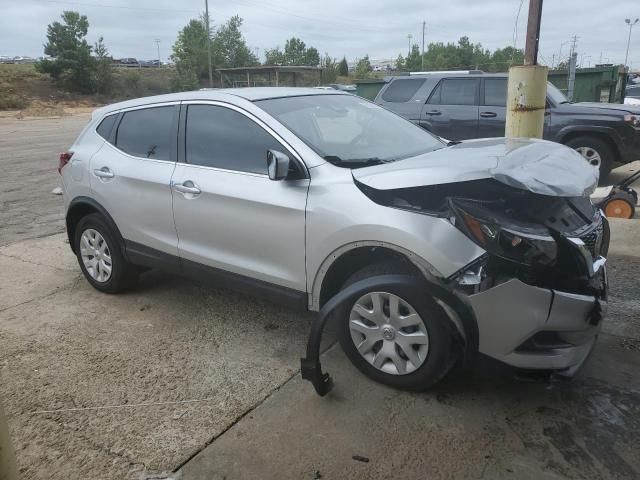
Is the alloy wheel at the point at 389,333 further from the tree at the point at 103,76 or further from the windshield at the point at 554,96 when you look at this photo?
the tree at the point at 103,76

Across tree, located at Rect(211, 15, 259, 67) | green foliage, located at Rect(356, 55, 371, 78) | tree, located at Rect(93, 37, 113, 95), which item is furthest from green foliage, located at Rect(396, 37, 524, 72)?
tree, located at Rect(93, 37, 113, 95)

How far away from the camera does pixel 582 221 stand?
320 cm

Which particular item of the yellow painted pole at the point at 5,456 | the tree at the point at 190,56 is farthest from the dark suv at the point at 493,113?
the tree at the point at 190,56

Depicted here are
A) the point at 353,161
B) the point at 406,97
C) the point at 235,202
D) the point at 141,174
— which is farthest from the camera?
the point at 406,97

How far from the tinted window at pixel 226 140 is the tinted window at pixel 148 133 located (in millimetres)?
213

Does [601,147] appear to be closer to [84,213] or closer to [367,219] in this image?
[367,219]

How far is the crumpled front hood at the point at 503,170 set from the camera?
2896 mm

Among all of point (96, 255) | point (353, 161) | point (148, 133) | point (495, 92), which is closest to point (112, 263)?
point (96, 255)

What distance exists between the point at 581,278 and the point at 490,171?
708 mm

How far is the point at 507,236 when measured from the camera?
9.05 feet

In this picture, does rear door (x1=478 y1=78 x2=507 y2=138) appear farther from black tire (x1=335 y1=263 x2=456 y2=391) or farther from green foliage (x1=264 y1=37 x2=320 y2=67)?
green foliage (x1=264 y1=37 x2=320 y2=67)

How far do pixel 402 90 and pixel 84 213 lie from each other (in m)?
7.00

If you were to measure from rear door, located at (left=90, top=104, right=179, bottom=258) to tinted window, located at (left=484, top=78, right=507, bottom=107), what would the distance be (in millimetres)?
6657

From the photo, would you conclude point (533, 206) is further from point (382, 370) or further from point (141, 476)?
point (141, 476)
